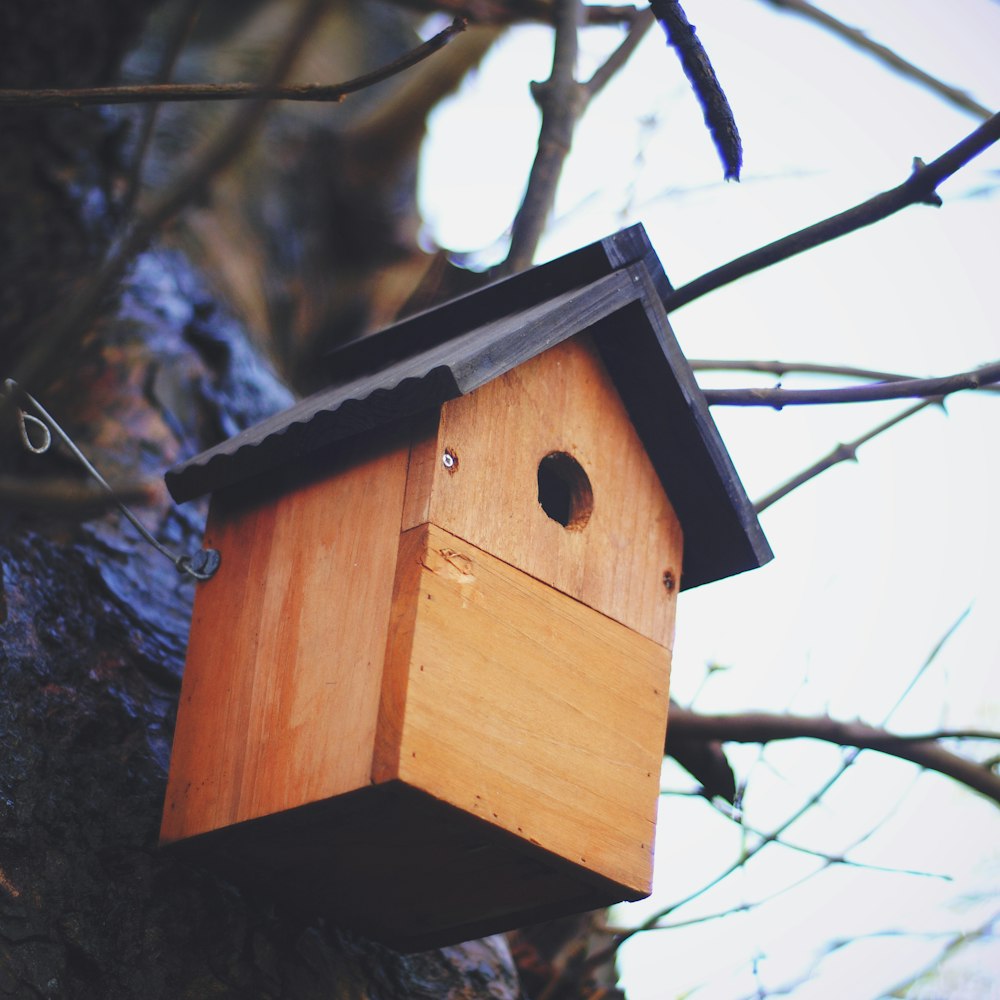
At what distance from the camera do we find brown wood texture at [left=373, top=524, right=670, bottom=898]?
7.19ft

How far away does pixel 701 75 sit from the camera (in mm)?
2156

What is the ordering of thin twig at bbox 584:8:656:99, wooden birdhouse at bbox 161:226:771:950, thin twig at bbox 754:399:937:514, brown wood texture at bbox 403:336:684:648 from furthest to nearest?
thin twig at bbox 584:8:656:99 → thin twig at bbox 754:399:937:514 → brown wood texture at bbox 403:336:684:648 → wooden birdhouse at bbox 161:226:771:950

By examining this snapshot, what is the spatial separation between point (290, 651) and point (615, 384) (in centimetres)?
82

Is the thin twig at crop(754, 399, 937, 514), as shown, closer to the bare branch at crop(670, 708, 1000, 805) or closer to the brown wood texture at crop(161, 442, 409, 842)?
the bare branch at crop(670, 708, 1000, 805)

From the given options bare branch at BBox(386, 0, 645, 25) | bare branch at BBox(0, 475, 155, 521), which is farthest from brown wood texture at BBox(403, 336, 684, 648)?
bare branch at BBox(386, 0, 645, 25)

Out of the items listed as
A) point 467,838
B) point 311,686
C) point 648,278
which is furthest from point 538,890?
point 648,278

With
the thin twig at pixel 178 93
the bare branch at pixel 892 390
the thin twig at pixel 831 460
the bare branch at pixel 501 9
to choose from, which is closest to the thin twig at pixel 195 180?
the thin twig at pixel 178 93

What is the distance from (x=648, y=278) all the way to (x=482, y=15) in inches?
77.7

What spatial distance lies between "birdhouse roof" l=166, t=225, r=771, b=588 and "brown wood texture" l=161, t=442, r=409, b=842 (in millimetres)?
95

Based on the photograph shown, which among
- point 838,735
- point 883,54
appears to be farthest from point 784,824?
point 883,54

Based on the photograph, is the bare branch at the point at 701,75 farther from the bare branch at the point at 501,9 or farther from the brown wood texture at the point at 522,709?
the bare branch at the point at 501,9

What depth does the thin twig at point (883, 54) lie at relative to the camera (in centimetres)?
354

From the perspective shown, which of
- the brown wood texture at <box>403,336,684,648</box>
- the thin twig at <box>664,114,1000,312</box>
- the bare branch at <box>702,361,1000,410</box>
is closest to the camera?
the brown wood texture at <box>403,336,684,648</box>

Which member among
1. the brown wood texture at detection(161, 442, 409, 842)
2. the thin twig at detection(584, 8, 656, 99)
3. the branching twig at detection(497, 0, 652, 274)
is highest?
the thin twig at detection(584, 8, 656, 99)
